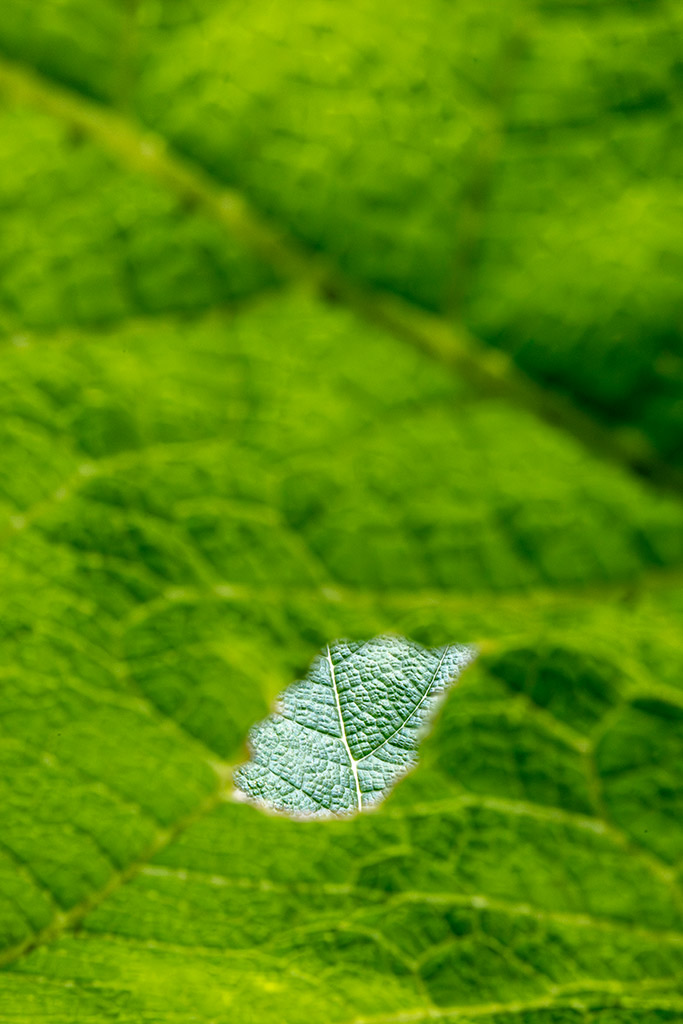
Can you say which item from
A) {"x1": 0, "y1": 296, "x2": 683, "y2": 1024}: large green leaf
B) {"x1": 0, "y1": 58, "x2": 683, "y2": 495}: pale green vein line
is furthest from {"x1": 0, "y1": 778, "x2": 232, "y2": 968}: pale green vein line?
{"x1": 0, "y1": 58, "x2": 683, "y2": 495}: pale green vein line

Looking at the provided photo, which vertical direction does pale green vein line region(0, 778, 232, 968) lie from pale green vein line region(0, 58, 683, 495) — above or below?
below

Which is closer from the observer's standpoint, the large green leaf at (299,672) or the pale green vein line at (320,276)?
the large green leaf at (299,672)

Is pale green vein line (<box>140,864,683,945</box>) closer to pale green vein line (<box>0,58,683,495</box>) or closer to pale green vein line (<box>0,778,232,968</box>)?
pale green vein line (<box>0,778,232,968</box>)

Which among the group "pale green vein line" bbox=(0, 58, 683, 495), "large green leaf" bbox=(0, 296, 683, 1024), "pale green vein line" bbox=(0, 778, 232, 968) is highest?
"pale green vein line" bbox=(0, 58, 683, 495)

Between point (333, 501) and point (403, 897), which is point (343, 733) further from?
point (333, 501)

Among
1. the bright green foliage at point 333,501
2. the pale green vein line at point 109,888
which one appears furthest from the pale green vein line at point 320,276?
the pale green vein line at point 109,888

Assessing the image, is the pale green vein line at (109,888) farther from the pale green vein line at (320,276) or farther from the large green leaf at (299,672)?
the pale green vein line at (320,276)

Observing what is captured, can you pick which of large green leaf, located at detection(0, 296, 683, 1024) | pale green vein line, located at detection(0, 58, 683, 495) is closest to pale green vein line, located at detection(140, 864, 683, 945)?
large green leaf, located at detection(0, 296, 683, 1024)

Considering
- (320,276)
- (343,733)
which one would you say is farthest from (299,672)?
(320,276)

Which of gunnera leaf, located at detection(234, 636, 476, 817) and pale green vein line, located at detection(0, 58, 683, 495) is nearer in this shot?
gunnera leaf, located at detection(234, 636, 476, 817)
